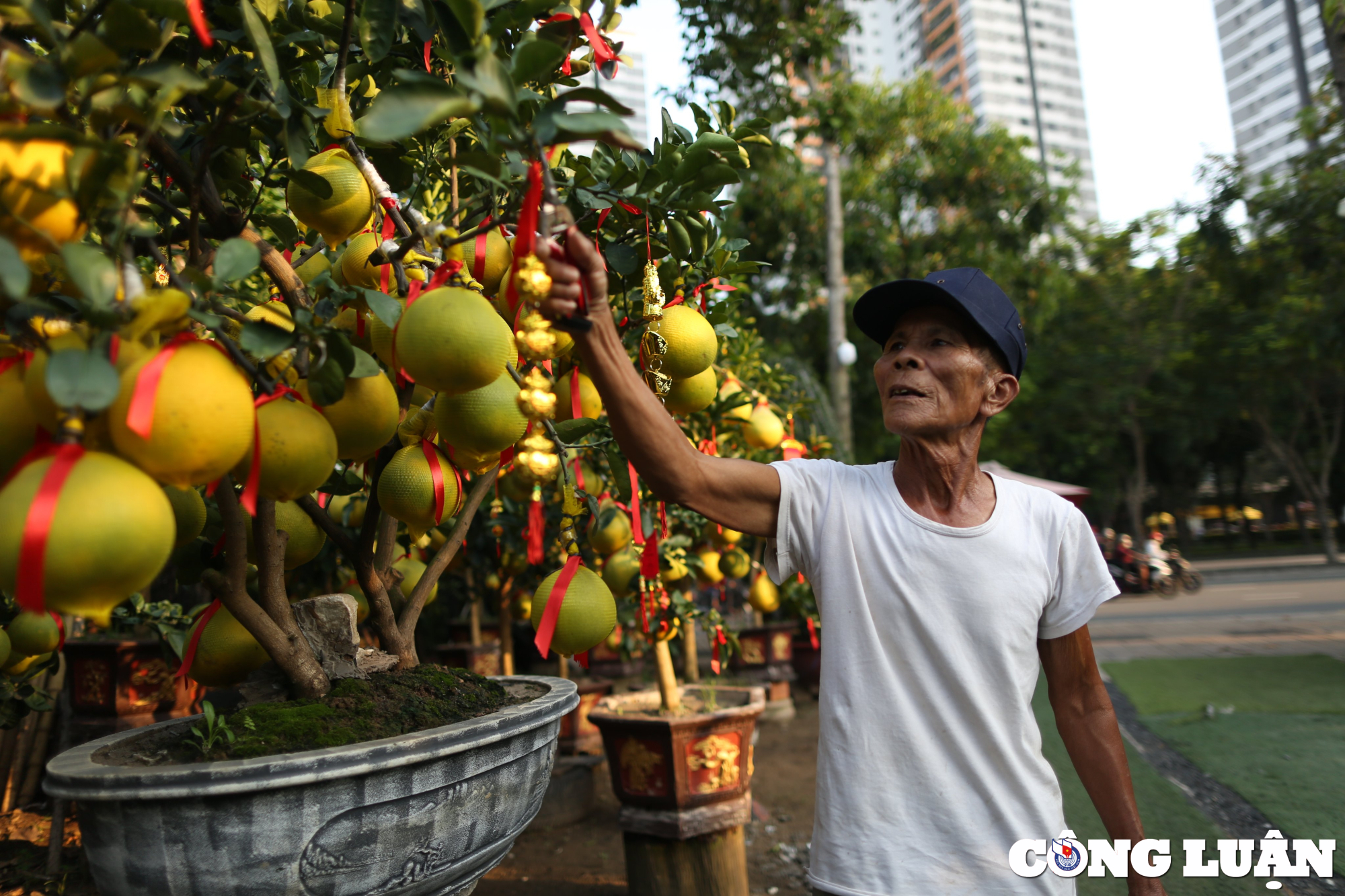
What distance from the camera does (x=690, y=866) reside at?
10.0 ft

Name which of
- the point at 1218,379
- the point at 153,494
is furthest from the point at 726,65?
the point at 1218,379

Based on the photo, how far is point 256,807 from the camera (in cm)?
83

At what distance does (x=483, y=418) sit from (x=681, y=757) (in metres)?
2.46

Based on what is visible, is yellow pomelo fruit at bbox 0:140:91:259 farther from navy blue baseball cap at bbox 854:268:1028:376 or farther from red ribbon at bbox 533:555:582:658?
navy blue baseball cap at bbox 854:268:1028:376

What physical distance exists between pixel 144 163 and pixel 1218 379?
20.9m

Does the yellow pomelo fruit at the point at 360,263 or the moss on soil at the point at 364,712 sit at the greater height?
the yellow pomelo fruit at the point at 360,263

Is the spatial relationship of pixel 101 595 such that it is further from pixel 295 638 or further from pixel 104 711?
pixel 104 711

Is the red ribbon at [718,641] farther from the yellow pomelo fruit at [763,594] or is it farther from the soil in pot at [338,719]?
the soil in pot at [338,719]

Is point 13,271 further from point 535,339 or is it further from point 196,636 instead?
point 196,636

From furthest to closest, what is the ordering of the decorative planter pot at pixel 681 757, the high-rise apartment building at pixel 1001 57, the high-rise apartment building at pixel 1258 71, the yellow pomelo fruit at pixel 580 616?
the high-rise apartment building at pixel 1001 57 < the high-rise apartment building at pixel 1258 71 < the decorative planter pot at pixel 681 757 < the yellow pomelo fruit at pixel 580 616

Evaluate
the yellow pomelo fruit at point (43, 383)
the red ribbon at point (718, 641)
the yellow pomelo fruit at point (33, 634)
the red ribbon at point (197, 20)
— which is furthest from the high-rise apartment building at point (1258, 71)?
the yellow pomelo fruit at point (43, 383)

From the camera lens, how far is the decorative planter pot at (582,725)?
16.5ft

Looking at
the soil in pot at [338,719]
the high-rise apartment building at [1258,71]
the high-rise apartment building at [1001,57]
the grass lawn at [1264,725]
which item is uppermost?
the high-rise apartment building at [1001,57]

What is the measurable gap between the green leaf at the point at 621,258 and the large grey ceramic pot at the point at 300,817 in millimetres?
651
